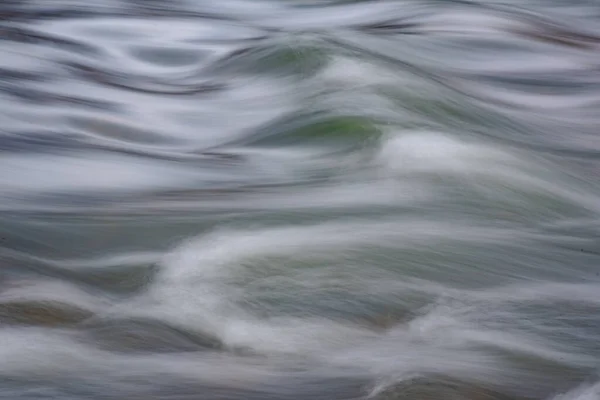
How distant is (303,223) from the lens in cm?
313

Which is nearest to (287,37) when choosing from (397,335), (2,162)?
(2,162)

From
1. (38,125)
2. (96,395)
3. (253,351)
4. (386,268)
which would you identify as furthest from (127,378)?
(38,125)

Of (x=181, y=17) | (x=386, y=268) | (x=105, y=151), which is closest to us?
(x=386, y=268)

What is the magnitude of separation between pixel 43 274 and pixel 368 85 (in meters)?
2.34

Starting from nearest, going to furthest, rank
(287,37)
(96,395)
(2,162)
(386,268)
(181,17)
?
(96,395)
(386,268)
(2,162)
(287,37)
(181,17)

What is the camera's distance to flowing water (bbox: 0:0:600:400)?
2186 millimetres

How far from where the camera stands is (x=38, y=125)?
4203 mm

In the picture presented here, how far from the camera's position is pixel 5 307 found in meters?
2.33

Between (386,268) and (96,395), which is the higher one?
(386,268)

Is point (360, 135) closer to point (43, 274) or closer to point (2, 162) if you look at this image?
point (2, 162)

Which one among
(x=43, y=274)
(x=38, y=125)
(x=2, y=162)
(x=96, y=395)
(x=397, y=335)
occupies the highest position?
(x=38, y=125)

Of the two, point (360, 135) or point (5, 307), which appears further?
point (360, 135)

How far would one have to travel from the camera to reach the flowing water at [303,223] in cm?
219

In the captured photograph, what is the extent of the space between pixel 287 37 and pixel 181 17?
2.26 metres
